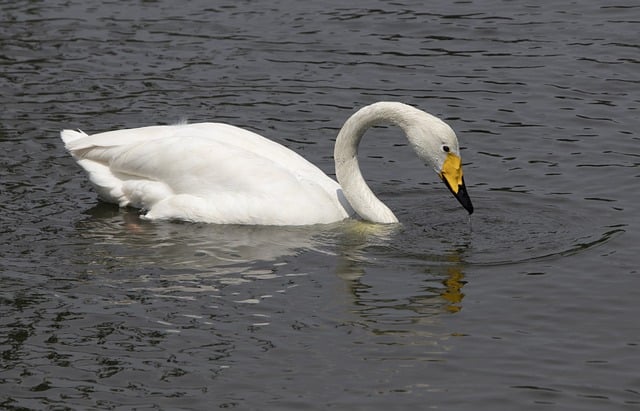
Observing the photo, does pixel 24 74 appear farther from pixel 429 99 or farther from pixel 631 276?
pixel 631 276

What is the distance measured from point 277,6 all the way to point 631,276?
8.72 m

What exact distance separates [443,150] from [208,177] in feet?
6.53

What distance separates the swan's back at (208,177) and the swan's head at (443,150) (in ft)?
3.41

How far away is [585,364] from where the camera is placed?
28.1 feet

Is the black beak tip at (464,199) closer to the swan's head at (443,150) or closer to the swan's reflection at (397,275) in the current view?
the swan's head at (443,150)

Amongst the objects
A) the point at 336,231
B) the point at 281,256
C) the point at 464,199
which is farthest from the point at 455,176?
the point at 281,256

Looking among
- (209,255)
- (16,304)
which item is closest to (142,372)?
(16,304)

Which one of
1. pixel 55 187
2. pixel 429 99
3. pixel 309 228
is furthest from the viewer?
pixel 429 99

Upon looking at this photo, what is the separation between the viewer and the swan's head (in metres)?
11.1

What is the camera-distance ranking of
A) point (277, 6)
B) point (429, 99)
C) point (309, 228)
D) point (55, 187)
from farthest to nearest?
1. point (277, 6)
2. point (429, 99)
3. point (55, 187)
4. point (309, 228)

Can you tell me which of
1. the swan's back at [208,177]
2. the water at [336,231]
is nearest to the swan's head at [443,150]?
the water at [336,231]

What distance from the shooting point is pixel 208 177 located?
1169 cm

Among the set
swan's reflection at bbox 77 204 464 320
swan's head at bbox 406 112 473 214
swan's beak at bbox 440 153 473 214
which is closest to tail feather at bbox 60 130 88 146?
swan's reflection at bbox 77 204 464 320

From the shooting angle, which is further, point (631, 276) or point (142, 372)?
point (631, 276)
